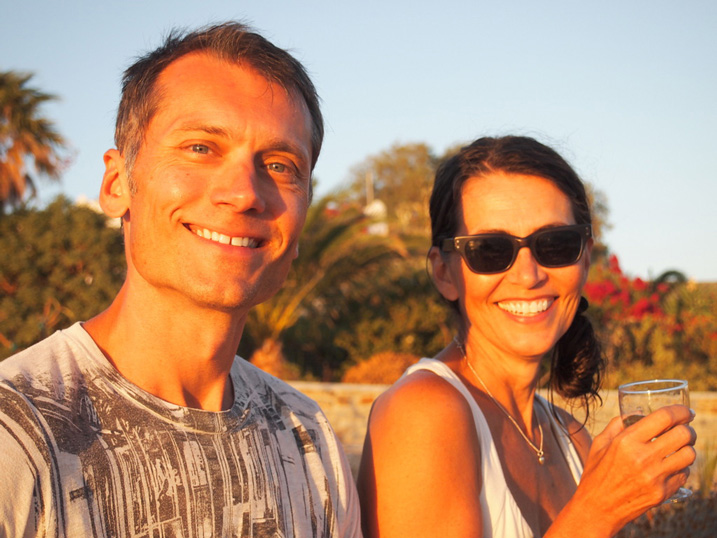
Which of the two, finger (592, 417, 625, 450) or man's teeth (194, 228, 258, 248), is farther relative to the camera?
finger (592, 417, 625, 450)

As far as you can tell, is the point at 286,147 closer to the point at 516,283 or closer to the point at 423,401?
the point at 423,401

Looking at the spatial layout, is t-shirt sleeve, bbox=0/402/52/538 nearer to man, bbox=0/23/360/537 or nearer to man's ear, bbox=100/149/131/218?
man, bbox=0/23/360/537

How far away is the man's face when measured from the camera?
168cm

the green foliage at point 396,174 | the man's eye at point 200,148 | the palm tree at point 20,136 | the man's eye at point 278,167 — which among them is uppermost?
the green foliage at point 396,174

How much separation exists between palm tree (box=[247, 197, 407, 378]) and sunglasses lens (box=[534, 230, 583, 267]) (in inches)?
359

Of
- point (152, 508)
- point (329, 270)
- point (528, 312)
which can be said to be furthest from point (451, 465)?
point (329, 270)

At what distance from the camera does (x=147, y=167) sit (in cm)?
175

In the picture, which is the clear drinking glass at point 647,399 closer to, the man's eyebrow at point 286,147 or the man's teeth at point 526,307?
the man's teeth at point 526,307

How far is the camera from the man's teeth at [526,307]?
2.62m

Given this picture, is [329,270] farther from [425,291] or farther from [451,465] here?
[451,465]

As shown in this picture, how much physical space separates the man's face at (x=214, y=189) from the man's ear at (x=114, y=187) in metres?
0.05

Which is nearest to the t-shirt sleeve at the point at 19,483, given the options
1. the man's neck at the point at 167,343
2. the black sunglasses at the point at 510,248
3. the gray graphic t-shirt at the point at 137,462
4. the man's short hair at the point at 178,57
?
the gray graphic t-shirt at the point at 137,462

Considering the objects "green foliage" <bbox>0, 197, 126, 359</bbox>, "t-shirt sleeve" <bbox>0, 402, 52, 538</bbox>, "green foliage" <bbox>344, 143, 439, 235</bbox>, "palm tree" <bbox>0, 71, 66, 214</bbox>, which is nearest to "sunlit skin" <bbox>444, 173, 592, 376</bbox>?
"t-shirt sleeve" <bbox>0, 402, 52, 538</bbox>

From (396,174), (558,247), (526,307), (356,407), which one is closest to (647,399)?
(526,307)
